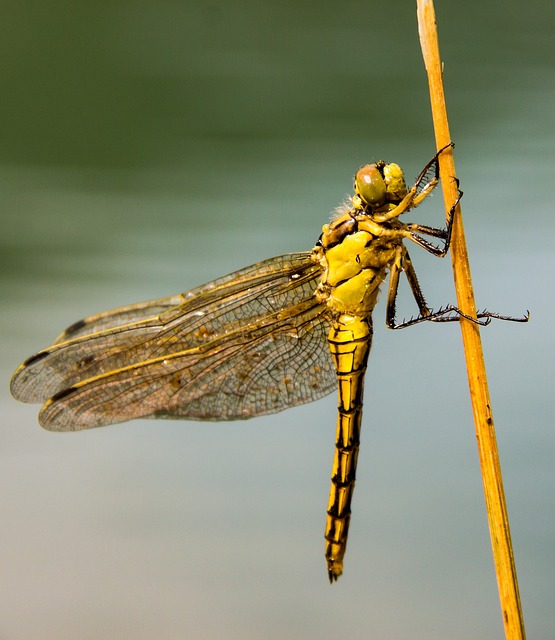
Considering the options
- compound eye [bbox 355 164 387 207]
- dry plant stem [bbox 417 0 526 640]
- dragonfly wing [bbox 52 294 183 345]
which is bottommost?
dry plant stem [bbox 417 0 526 640]

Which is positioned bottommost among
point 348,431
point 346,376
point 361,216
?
point 348,431

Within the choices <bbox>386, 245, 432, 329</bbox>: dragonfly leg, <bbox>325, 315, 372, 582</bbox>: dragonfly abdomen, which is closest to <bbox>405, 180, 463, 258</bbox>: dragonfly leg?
<bbox>386, 245, 432, 329</bbox>: dragonfly leg

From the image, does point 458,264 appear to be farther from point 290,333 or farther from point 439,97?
point 290,333

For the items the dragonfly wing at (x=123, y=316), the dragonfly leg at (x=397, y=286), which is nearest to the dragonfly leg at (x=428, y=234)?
the dragonfly leg at (x=397, y=286)

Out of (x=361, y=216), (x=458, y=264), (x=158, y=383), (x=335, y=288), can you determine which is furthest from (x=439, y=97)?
(x=158, y=383)

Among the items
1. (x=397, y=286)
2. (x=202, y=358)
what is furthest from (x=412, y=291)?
(x=202, y=358)

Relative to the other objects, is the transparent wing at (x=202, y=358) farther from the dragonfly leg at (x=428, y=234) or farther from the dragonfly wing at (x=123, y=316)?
the dragonfly leg at (x=428, y=234)

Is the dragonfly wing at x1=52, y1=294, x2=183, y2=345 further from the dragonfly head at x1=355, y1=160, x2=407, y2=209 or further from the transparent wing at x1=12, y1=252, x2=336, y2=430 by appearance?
the dragonfly head at x1=355, y1=160, x2=407, y2=209
